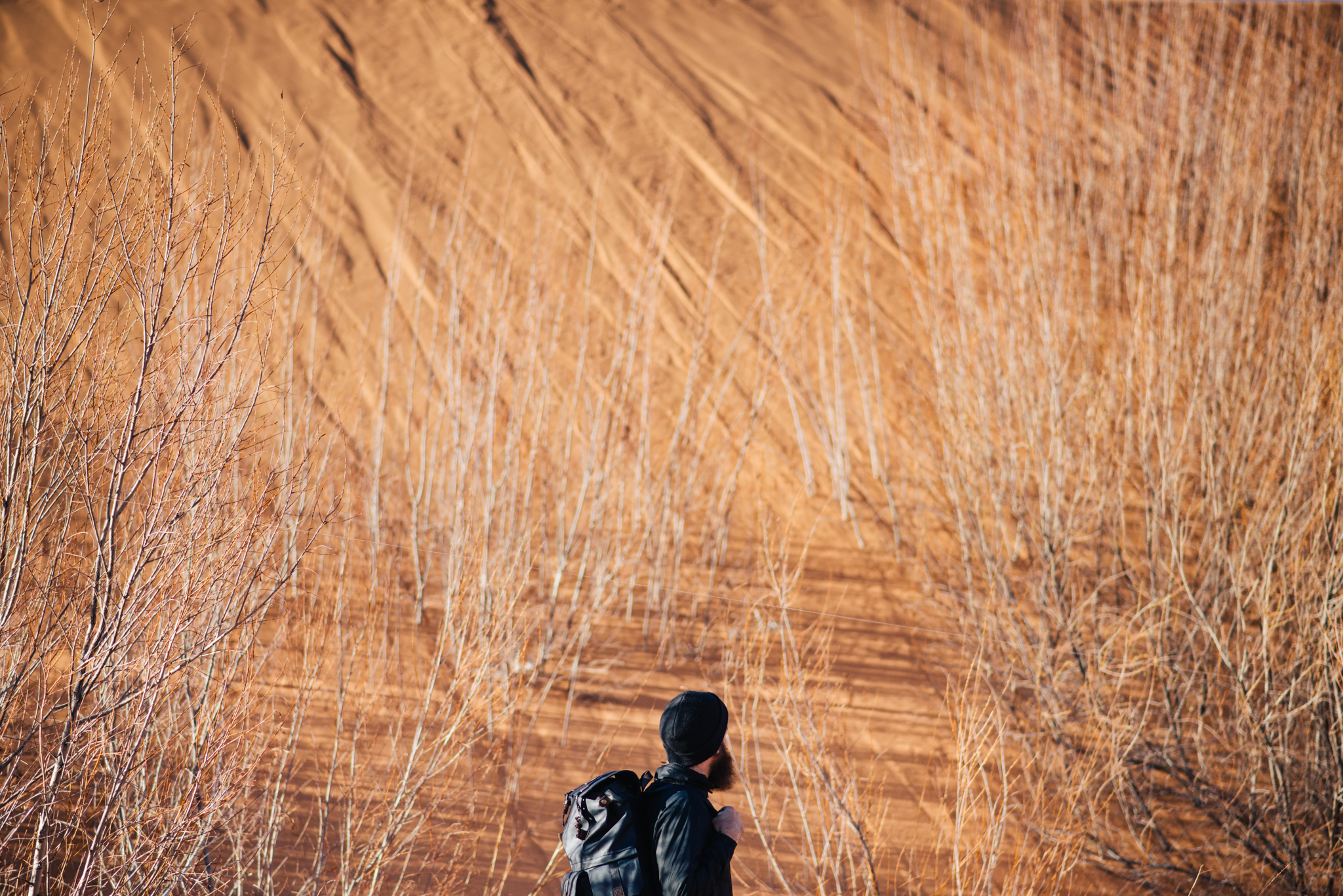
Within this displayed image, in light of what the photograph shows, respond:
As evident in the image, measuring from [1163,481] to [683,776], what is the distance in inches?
128

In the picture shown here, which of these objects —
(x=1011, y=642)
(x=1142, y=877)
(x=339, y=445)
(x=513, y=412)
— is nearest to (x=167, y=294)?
(x=339, y=445)

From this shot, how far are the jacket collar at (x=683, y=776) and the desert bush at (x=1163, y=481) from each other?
1.88 m

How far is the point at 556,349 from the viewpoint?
289 inches

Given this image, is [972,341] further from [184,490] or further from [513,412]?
[184,490]

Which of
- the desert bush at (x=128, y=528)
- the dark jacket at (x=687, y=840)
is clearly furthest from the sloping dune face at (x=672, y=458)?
the dark jacket at (x=687, y=840)

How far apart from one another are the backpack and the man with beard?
1.1 inches

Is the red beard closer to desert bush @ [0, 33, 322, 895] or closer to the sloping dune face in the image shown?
the sloping dune face

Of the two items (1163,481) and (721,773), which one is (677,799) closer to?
(721,773)

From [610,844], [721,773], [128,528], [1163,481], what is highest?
[128,528]

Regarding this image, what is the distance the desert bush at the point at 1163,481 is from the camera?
3.71m

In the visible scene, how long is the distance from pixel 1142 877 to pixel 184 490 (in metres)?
4.38

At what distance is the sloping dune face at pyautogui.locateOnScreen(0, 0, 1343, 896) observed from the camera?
A: 250 centimetres

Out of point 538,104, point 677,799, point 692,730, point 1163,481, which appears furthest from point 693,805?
point 538,104

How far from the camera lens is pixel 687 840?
5.41ft
